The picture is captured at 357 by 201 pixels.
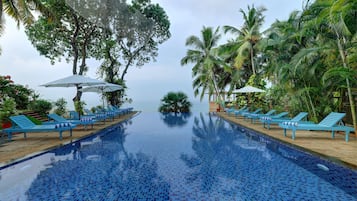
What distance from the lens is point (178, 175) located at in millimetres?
4215

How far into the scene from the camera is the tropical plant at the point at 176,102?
19.5 meters

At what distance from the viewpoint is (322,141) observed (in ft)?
20.3

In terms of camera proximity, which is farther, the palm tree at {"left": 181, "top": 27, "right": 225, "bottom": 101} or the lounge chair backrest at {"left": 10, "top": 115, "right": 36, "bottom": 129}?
the palm tree at {"left": 181, "top": 27, "right": 225, "bottom": 101}

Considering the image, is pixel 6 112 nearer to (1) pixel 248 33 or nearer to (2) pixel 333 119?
(2) pixel 333 119

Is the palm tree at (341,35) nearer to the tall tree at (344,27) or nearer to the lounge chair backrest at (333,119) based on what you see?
the tall tree at (344,27)

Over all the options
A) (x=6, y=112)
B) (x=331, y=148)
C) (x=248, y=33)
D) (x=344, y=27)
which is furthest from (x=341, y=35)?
(x=6, y=112)

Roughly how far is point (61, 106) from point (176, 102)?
9209 millimetres

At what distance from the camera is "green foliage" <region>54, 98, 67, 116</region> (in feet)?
43.8

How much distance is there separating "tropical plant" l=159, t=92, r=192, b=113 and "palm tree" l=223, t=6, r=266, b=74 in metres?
5.94

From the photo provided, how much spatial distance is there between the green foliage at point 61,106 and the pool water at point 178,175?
8.07 meters

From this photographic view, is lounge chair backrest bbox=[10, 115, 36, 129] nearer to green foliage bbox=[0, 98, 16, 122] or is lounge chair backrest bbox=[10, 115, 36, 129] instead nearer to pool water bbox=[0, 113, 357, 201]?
green foliage bbox=[0, 98, 16, 122]

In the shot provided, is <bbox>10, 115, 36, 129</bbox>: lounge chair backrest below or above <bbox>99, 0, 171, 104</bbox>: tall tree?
below

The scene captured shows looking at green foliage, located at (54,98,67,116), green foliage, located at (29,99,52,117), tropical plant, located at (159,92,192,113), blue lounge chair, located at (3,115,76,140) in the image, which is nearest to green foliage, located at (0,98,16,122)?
blue lounge chair, located at (3,115,76,140)

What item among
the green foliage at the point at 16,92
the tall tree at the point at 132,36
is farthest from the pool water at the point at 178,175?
the tall tree at the point at 132,36
